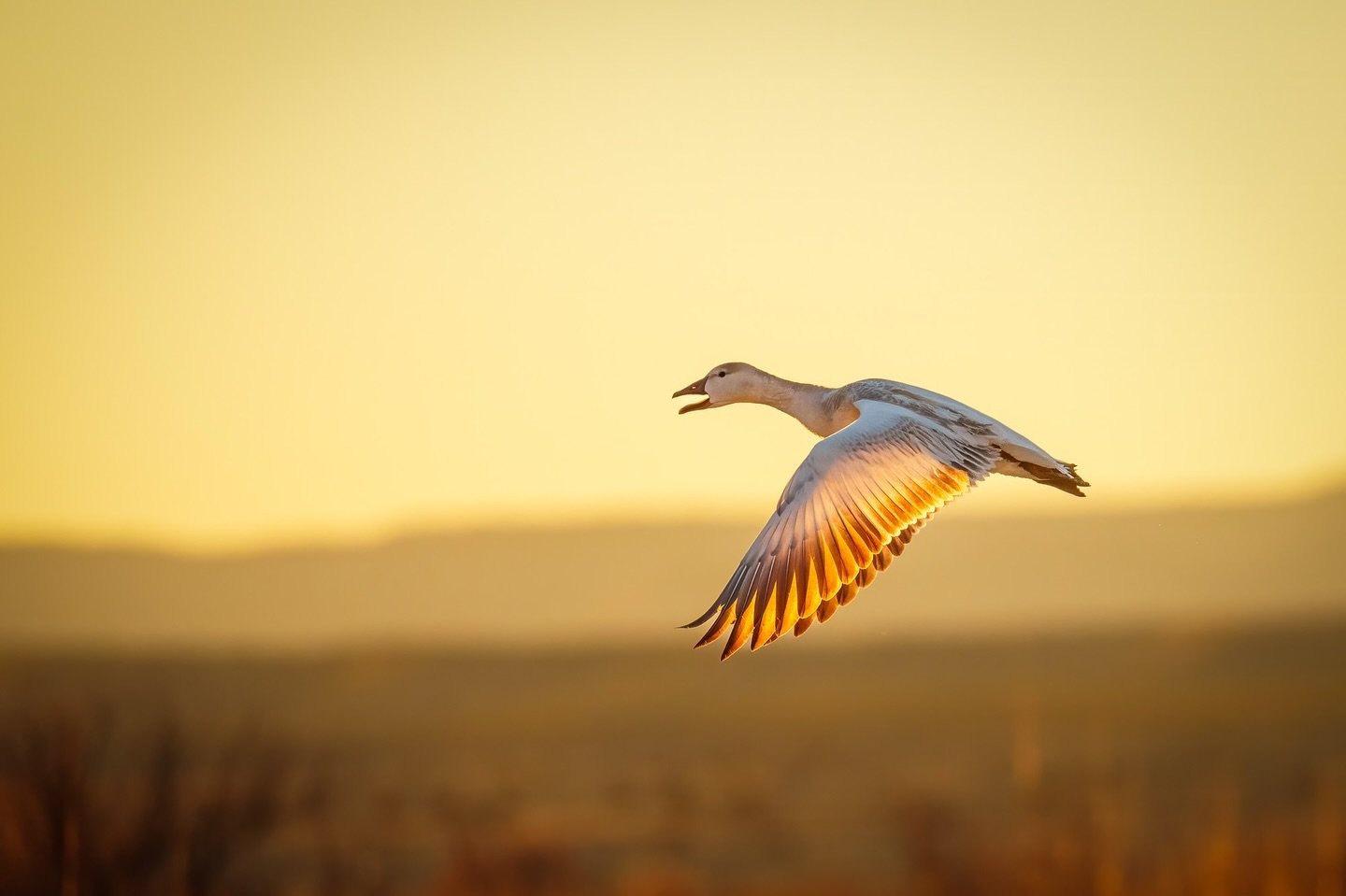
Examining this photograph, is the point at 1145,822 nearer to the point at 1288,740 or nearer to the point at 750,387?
the point at 1288,740

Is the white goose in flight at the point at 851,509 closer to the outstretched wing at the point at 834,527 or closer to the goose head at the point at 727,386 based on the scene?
the outstretched wing at the point at 834,527

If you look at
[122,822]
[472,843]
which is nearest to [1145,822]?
[472,843]

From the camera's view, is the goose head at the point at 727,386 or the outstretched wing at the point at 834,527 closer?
the outstretched wing at the point at 834,527

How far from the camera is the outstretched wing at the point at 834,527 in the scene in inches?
387

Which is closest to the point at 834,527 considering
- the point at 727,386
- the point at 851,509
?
the point at 851,509

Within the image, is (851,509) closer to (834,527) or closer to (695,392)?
(834,527)

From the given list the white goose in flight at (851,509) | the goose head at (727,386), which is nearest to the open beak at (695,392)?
the goose head at (727,386)

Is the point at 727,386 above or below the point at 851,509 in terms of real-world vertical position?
above

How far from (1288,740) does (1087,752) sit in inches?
450

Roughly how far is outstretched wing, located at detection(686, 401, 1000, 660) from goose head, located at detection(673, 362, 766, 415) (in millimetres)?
3072

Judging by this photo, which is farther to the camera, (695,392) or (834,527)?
(695,392)

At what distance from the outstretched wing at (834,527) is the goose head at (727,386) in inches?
121

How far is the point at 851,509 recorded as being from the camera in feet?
33.3

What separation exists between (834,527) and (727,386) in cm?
407
